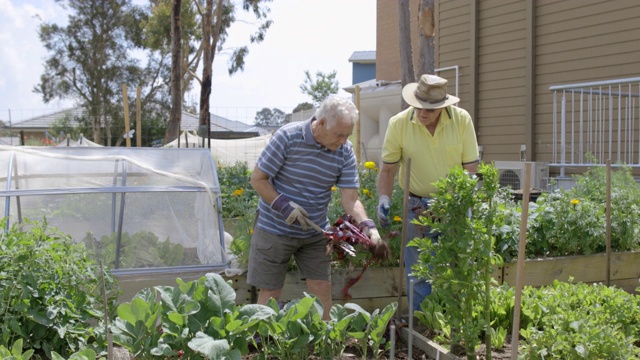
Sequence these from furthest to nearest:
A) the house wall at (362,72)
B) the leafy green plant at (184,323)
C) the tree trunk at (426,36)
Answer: the house wall at (362,72), the tree trunk at (426,36), the leafy green plant at (184,323)

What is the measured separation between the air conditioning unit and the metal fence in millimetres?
265

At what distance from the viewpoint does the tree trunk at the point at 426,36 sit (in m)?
8.44

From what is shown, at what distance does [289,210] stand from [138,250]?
5.98 ft

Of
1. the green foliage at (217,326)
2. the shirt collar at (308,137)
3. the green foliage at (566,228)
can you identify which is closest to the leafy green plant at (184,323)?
the green foliage at (217,326)

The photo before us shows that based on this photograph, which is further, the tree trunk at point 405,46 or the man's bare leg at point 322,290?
the tree trunk at point 405,46

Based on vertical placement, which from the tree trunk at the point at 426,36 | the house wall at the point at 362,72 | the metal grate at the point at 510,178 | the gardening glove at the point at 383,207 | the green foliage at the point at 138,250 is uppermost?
the house wall at the point at 362,72

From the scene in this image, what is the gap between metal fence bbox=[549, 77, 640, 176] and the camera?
352 inches

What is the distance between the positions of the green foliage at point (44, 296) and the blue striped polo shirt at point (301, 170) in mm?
1014

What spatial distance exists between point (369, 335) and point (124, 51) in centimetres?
3920

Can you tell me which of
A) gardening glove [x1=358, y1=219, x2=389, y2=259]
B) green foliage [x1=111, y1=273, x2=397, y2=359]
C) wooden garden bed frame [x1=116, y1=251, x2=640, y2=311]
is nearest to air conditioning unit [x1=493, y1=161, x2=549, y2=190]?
wooden garden bed frame [x1=116, y1=251, x2=640, y2=311]

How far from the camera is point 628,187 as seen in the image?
19.8ft

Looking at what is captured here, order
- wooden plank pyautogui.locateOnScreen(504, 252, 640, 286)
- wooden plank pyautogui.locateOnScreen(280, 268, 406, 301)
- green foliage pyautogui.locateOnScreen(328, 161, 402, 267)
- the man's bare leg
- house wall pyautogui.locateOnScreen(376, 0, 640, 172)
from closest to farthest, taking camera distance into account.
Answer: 1. the man's bare leg
2. wooden plank pyautogui.locateOnScreen(280, 268, 406, 301)
3. green foliage pyautogui.locateOnScreen(328, 161, 402, 267)
4. wooden plank pyautogui.locateOnScreen(504, 252, 640, 286)
5. house wall pyautogui.locateOnScreen(376, 0, 640, 172)

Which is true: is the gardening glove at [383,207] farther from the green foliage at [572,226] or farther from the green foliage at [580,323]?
the green foliage at [572,226]

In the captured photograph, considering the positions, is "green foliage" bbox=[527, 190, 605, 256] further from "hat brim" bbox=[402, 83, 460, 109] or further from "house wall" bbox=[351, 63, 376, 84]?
"house wall" bbox=[351, 63, 376, 84]
